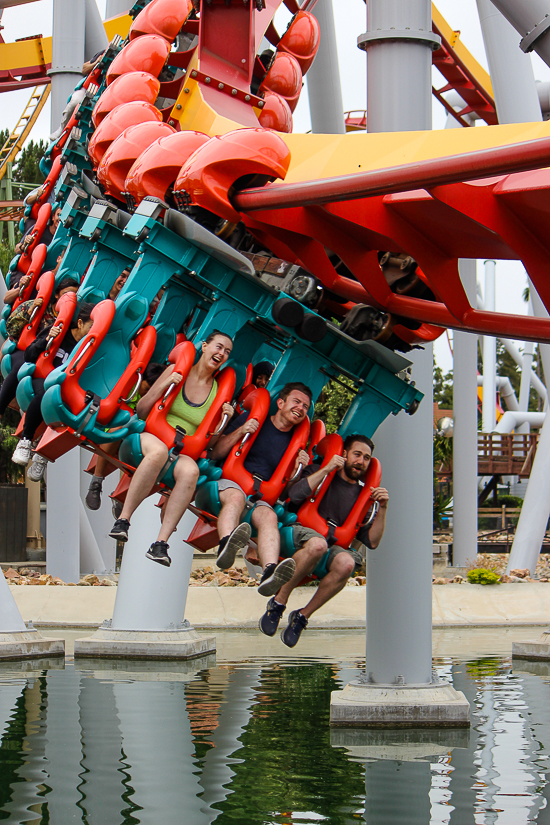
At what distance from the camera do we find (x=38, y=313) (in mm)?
7934

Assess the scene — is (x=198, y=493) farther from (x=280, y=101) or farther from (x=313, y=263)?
(x=280, y=101)

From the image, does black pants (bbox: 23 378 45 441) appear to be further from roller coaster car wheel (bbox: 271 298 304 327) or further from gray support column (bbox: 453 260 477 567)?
gray support column (bbox: 453 260 477 567)

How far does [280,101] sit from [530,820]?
19.2 feet

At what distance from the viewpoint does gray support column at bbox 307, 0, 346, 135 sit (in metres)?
14.3

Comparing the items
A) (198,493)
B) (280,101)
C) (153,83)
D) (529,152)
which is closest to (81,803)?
(198,493)

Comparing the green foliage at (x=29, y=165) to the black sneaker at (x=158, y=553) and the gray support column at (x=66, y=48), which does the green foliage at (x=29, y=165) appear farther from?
the black sneaker at (x=158, y=553)

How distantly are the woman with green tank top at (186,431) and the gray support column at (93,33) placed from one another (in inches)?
496

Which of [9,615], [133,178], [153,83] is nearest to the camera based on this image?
[133,178]

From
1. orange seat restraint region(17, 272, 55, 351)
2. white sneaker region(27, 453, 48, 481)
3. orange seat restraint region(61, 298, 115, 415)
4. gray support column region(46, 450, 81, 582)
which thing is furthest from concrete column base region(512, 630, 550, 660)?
gray support column region(46, 450, 81, 582)

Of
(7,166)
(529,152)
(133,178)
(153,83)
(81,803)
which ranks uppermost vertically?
(7,166)

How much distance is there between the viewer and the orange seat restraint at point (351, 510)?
704 centimetres

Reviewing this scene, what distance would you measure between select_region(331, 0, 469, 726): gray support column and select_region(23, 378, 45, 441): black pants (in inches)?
108

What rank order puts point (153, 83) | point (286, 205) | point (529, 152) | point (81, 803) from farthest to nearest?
point (153, 83) → point (286, 205) → point (81, 803) → point (529, 152)

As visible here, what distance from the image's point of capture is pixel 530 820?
214 inches
